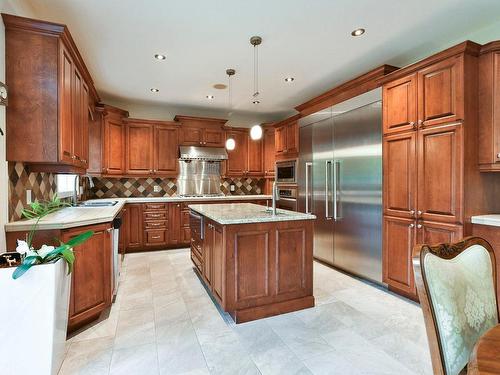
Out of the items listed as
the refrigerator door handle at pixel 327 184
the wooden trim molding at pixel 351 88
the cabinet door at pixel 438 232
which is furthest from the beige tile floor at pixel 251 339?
the wooden trim molding at pixel 351 88

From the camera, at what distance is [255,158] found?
589 centimetres

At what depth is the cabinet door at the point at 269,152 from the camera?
579 centimetres

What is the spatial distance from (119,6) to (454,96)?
2932 mm

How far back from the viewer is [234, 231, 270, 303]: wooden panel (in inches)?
Result: 92.2

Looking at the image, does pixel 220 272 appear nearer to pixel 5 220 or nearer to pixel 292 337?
pixel 292 337

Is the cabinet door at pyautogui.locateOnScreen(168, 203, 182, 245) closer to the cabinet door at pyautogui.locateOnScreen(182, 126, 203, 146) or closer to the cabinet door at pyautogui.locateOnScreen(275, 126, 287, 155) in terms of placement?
the cabinet door at pyautogui.locateOnScreen(182, 126, 203, 146)

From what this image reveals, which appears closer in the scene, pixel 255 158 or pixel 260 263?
pixel 260 263

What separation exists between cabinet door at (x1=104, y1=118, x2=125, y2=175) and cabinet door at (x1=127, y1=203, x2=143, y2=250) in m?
0.73

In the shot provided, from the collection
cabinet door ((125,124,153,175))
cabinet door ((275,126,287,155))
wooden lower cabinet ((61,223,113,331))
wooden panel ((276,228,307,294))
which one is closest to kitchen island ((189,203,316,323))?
wooden panel ((276,228,307,294))

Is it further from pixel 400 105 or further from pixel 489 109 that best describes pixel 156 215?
pixel 489 109

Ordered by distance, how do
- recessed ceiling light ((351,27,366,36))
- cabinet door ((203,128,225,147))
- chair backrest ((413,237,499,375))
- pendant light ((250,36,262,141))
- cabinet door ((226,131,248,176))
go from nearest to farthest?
chair backrest ((413,237,499,375)) → recessed ceiling light ((351,27,366,36)) → pendant light ((250,36,262,141)) → cabinet door ((203,128,225,147)) → cabinet door ((226,131,248,176))

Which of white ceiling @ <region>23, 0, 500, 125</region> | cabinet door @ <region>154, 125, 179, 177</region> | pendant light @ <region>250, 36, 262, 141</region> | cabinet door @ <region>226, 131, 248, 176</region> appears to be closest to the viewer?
white ceiling @ <region>23, 0, 500, 125</region>

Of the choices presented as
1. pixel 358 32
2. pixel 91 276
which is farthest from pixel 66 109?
pixel 358 32

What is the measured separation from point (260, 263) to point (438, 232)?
5.42 ft
